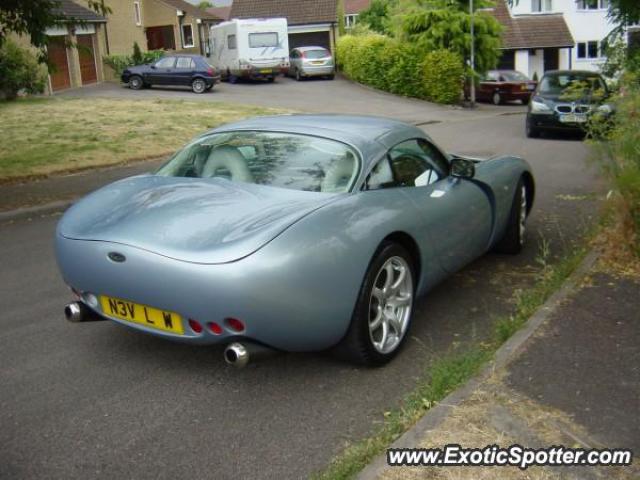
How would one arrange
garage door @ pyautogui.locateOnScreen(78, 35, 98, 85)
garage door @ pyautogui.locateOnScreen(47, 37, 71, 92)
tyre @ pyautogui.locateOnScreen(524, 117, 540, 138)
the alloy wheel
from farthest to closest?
garage door @ pyautogui.locateOnScreen(78, 35, 98, 85) < garage door @ pyautogui.locateOnScreen(47, 37, 71, 92) < tyre @ pyautogui.locateOnScreen(524, 117, 540, 138) < the alloy wheel

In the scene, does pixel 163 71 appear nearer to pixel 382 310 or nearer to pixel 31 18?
pixel 31 18

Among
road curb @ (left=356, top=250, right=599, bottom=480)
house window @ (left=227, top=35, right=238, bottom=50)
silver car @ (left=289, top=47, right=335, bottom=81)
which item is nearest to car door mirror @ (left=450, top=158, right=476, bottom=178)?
road curb @ (left=356, top=250, right=599, bottom=480)

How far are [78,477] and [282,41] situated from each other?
33.4m

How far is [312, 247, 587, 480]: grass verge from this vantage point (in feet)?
10.4

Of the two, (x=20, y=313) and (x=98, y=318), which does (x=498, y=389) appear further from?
(x=20, y=313)

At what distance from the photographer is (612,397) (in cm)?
362

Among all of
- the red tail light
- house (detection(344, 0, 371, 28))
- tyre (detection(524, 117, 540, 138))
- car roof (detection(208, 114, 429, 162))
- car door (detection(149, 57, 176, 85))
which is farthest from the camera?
house (detection(344, 0, 371, 28))

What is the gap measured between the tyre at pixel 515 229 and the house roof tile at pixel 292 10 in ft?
129

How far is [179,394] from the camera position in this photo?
3949 millimetres

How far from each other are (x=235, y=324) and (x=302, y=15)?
142ft

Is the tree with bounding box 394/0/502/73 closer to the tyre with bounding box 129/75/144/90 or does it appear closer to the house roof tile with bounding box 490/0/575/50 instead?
the tyre with bounding box 129/75/144/90

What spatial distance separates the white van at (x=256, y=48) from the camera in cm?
3406

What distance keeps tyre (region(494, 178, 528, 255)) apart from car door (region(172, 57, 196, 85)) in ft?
83.9

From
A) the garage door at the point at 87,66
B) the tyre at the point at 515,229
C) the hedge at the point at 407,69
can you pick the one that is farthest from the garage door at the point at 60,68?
the tyre at the point at 515,229
